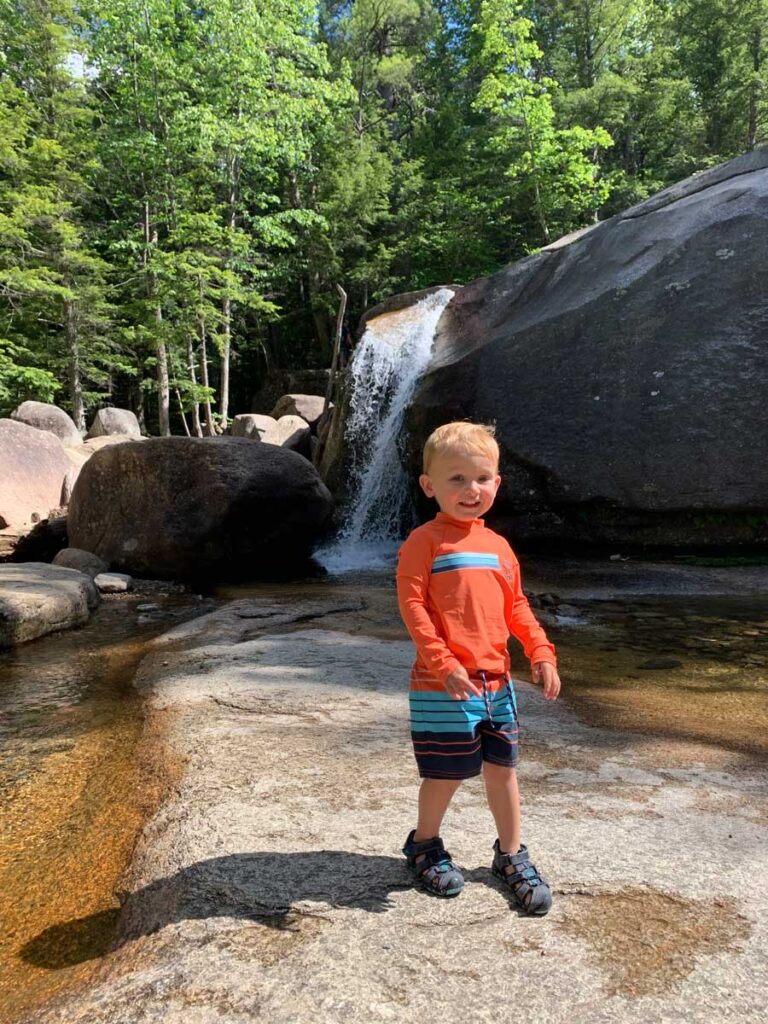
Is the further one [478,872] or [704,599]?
[704,599]

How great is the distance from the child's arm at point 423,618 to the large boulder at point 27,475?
10.5 meters

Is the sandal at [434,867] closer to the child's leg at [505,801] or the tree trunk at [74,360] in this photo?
the child's leg at [505,801]

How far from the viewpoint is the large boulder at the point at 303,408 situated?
18.8 metres

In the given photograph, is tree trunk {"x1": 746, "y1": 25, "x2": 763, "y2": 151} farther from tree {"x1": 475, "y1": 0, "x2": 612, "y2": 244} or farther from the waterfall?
the waterfall

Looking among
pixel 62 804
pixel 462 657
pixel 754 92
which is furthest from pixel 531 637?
pixel 754 92

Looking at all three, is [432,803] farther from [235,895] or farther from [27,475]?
[27,475]

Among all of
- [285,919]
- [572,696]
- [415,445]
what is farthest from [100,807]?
[415,445]

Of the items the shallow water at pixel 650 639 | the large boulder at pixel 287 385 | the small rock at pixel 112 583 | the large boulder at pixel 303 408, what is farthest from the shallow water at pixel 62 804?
the large boulder at pixel 287 385

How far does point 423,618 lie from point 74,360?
58.8 ft

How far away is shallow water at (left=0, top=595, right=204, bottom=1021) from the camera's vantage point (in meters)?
1.86

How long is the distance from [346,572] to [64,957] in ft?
23.9

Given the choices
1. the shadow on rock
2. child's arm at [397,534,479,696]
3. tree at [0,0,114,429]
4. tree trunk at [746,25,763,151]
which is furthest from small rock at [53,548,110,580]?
tree trunk at [746,25,763,151]

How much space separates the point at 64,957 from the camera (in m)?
1.83

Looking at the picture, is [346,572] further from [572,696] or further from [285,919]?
[285,919]
